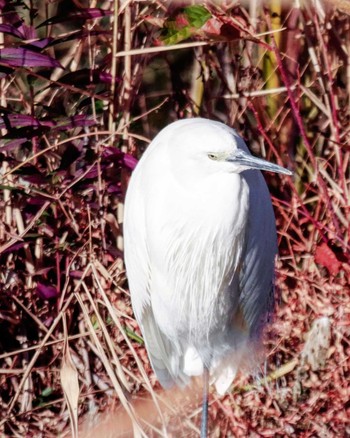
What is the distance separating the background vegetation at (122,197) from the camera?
203cm

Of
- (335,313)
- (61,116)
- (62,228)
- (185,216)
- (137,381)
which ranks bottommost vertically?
(137,381)

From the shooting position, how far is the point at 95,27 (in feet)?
6.94

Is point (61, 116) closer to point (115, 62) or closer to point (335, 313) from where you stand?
point (115, 62)

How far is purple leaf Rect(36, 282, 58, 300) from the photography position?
2.17 meters

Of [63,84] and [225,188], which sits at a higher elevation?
[63,84]

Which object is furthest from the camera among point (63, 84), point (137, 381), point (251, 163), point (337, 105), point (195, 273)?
point (337, 105)

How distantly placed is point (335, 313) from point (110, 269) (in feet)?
1.87

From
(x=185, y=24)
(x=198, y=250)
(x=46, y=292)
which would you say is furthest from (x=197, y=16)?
(x=46, y=292)

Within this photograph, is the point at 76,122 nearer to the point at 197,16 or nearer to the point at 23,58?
the point at 23,58

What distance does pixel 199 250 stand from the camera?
195cm

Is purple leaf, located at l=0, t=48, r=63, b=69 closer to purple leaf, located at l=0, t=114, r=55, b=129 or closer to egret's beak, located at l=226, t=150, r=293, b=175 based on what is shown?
purple leaf, located at l=0, t=114, r=55, b=129

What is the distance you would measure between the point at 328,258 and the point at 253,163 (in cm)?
59

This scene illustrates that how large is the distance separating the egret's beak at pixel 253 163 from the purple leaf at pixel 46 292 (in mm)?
743

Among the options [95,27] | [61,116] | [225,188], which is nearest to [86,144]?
[61,116]
